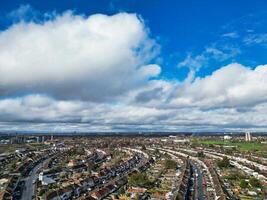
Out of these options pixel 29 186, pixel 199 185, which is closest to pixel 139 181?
pixel 199 185

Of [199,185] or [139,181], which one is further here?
[199,185]

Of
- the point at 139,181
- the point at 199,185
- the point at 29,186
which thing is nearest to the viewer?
the point at 139,181

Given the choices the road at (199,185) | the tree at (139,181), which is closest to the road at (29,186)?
the tree at (139,181)

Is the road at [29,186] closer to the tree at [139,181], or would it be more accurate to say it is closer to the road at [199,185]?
the tree at [139,181]

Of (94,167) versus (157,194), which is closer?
(157,194)

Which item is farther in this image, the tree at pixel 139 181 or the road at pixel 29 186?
the tree at pixel 139 181

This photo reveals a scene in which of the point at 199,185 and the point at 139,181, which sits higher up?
the point at 139,181

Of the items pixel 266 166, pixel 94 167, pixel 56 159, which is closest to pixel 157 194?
pixel 94 167

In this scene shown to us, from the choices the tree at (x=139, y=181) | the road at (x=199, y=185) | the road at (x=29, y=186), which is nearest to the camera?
the road at (x=199, y=185)

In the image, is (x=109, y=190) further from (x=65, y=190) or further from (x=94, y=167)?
(x=94, y=167)

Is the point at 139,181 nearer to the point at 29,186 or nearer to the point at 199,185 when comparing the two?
the point at 199,185

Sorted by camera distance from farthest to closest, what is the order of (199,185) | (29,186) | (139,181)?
(199,185)
(29,186)
(139,181)
